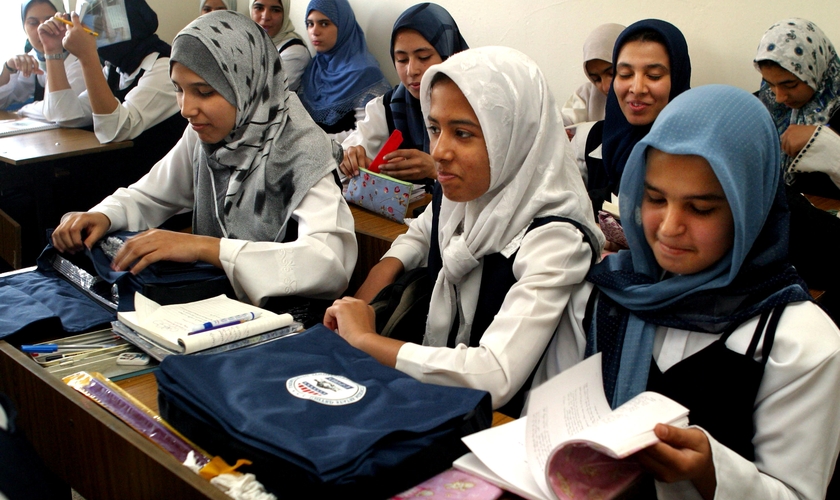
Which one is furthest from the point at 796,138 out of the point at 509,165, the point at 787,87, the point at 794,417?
the point at 794,417

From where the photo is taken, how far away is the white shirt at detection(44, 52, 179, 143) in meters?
3.09

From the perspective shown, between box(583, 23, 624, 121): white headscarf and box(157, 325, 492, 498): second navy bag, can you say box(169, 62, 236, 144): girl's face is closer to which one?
box(157, 325, 492, 498): second navy bag

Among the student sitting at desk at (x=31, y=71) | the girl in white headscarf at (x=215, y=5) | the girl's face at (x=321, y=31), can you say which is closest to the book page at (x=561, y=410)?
the student sitting at desk at (x=31, y=71)

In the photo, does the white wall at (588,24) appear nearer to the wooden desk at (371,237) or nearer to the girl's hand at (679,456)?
the wooden desk at (371,237)

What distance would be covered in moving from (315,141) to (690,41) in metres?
1.98

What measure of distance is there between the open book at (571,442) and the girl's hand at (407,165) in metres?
1.63

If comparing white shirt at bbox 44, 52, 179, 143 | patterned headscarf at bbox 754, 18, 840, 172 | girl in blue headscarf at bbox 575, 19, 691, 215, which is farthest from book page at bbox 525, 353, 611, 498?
white shirt at bbox 44, 52, 179, 143

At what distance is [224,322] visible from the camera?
1.27m

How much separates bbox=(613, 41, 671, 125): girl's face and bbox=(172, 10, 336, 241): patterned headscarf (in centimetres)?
125

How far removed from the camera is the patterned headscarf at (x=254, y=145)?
1.74m

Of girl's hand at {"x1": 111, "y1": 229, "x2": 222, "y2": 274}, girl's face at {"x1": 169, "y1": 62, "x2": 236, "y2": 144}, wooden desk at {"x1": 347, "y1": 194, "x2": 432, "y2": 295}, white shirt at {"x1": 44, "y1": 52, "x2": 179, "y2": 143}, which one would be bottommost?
wooden desk at {"x1": 347, "y1": 194, "x2": 432, "y2": 295}

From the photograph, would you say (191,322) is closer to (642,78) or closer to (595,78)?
(642,78)

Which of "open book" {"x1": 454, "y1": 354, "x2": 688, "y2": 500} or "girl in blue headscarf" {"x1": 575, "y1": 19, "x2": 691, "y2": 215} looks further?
"girl in blue headscarf" {"x1": 575, "y1": 19, "x2": 691, "y2": 215}

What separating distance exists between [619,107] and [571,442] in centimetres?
211
